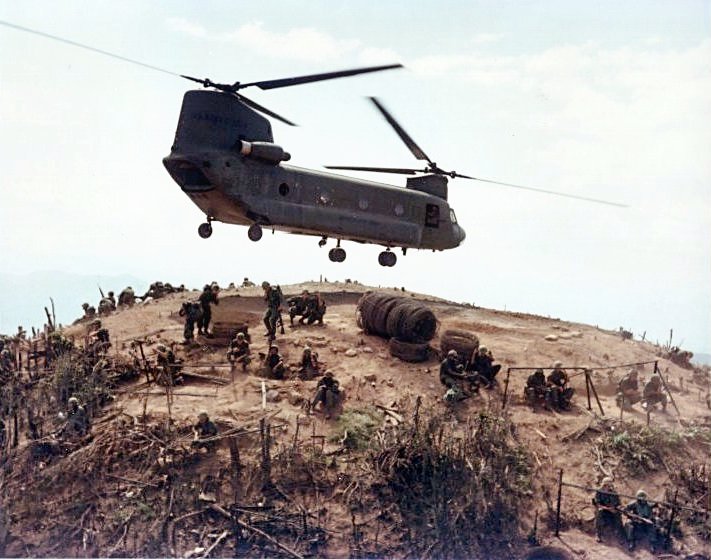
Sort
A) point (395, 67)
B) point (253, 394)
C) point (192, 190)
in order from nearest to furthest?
point (253, 394), point (395, 67), point (192, 190)

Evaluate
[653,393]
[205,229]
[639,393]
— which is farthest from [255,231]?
[653,393]

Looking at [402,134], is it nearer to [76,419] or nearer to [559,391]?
[559,391]

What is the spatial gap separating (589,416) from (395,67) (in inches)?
351

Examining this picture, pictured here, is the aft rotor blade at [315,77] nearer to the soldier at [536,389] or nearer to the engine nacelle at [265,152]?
the engine nacelle at [265,152]

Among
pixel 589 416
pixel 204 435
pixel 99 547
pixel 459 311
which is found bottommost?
pixel 99 547

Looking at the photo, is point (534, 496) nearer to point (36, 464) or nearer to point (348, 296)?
point (36, 464)

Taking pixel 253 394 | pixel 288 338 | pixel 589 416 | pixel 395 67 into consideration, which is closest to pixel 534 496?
pixel 589 416

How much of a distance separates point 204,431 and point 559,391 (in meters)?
7.33

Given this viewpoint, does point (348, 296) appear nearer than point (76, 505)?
No

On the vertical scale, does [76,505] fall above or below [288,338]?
below

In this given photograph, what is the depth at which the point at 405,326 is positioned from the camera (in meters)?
14.0

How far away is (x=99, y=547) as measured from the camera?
879 cm

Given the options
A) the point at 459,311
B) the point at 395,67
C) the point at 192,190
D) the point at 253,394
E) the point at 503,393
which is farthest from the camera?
the point at 459,311

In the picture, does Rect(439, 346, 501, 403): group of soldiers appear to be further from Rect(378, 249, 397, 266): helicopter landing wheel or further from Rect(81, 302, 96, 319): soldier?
Rect(81, 302, 96, 319): soldier
